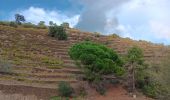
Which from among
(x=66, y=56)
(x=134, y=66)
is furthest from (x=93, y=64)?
(x=66, y=56)

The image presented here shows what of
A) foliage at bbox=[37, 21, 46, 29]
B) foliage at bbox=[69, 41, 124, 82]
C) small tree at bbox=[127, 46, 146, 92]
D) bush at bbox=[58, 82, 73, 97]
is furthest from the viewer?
foliage at bbox=[37, 21, 46, 29]

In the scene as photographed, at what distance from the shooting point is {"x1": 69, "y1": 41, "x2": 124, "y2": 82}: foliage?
53281mm

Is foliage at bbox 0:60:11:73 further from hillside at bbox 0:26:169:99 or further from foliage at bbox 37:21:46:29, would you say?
foliage at bbox 37:21:46:29

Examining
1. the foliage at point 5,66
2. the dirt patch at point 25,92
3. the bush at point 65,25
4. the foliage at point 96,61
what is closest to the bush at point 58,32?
the bush at point 65,25

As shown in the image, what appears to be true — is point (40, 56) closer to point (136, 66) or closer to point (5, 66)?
point (5, 66)

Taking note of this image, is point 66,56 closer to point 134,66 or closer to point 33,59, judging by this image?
point 33,59

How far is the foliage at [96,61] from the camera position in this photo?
2098 inches

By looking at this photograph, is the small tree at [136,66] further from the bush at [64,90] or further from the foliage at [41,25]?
the foliage at [41,25]

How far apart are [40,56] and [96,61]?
45.7ft

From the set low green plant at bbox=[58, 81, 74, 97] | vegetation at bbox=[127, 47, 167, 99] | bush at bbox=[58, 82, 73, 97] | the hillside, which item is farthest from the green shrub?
bush at bbox=[58, 82, 73, 97]

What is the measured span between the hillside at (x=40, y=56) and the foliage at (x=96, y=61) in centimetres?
276

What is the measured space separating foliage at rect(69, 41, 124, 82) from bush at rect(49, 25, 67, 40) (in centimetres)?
2072

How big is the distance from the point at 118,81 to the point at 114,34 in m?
28.0

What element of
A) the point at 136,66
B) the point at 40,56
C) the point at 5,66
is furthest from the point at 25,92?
the point at 40,56
